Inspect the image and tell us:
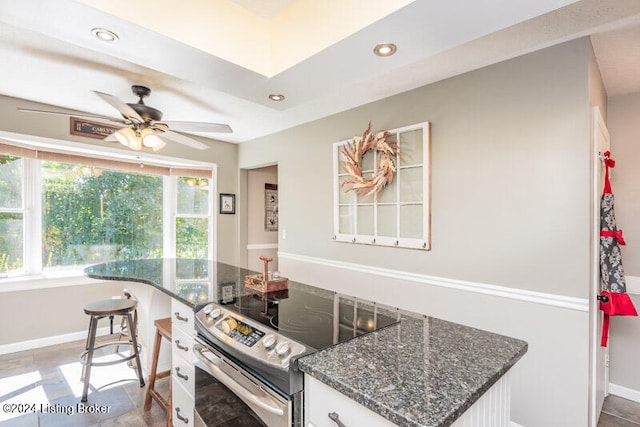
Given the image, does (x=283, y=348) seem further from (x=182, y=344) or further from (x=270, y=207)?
(x=270, y=207)

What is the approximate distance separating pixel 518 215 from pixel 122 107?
282 cm

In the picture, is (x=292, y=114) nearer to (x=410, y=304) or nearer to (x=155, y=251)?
(x=410, y=304)

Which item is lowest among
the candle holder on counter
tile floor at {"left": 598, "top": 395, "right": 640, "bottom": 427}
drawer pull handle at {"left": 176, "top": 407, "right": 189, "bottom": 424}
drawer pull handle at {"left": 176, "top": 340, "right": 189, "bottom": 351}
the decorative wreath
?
tile floor at {"left": 598, "top": 395, "right": 640, "bottom": 427}

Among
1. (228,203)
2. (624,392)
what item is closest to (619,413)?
(624,392)

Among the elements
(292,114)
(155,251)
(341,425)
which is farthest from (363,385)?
(155,251)

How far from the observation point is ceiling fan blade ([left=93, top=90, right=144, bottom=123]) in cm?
208

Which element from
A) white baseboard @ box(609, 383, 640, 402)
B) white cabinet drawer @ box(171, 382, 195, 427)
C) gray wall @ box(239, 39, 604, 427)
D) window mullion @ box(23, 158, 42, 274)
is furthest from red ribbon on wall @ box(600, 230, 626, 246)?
window mullion @ box(23, 158, 42, 274)

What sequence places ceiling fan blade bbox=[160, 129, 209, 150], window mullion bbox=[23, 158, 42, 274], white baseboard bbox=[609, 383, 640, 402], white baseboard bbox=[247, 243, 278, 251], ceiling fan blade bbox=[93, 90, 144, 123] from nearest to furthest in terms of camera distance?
1. ceiling fan blade bbox=[93, 90, 144, 123]
2. white baseboard bbox=[609, 383, 640, 402]
3. ceiling fan blade bbox=[160, 129, 209, 150]
4. window mullion bbox=[23, 158, 42, 274]
5. white baseboard bbox=[247, 243, 278, 251]

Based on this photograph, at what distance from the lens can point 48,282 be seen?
11.1ft

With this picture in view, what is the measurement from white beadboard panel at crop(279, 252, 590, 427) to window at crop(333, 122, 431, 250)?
41 centimetres

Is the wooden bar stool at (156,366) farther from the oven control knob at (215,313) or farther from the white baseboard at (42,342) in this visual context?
the white baseboard at (42,342)

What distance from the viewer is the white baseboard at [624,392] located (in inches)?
96.1

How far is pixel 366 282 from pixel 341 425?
2.14m

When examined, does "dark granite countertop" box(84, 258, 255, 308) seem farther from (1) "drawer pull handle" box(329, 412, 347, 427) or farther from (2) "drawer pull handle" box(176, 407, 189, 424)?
(1) "drawer pull handle" box(329, 412, 347, 427)
